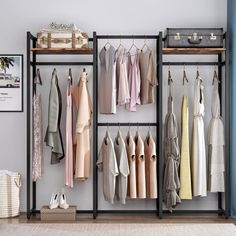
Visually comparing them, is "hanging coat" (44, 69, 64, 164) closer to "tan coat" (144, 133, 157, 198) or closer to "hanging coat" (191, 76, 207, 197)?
"tan coat" (144, 133, 157, 198)

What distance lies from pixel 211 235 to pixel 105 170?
139 centimetres

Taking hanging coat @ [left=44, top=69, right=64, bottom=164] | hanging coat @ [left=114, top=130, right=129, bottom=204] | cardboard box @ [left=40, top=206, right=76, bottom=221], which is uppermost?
hanging coat @ [left=44, top=69, right=64, bottom=164]

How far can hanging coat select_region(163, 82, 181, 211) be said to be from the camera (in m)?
5.89

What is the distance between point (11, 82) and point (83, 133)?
3.43 ft

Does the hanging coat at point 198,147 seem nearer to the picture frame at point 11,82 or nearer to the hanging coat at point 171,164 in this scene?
the hanging coat at point 171,164

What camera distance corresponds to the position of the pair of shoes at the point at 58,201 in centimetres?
595

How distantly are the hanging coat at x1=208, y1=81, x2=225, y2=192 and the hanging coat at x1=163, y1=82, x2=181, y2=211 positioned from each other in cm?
37

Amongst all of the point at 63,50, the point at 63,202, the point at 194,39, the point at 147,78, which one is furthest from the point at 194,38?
the point at 63,202

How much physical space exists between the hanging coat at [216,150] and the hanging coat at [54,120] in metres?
1.62

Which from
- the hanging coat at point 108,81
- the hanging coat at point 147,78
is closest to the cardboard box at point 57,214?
the hanging coat at point 108,81

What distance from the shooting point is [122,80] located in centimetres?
593

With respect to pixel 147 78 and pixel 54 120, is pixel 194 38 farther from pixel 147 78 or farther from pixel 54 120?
pixel 54 120

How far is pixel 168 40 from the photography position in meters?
5.94

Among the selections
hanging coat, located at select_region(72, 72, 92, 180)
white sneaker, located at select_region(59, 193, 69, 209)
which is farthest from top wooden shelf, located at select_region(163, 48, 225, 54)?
white sneaker, located at select_region(59, 193, 69, 209)
